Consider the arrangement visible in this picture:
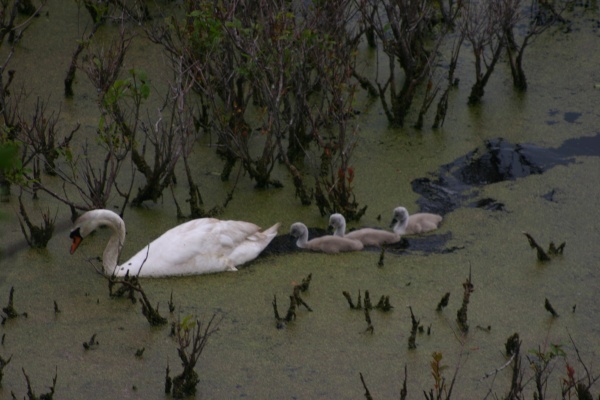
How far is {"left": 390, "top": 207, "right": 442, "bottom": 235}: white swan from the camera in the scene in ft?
18.7

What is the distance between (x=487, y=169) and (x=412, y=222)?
113 cm

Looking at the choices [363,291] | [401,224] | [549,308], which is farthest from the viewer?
[401,224]

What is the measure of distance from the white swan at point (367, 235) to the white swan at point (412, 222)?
0.06 meters

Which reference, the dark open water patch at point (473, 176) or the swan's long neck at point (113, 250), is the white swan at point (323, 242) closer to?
the dark open water patch at point (473, 176)

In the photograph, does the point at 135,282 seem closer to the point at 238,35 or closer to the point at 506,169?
the point at 238,35

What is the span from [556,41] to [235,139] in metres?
3.62

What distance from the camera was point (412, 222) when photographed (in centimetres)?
571

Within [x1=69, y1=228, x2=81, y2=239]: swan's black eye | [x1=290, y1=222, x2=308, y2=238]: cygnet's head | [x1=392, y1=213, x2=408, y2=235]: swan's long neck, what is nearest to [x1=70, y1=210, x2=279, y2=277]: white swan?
[x1=69, y1=228, x2=81, y2=239]: swan's black eye

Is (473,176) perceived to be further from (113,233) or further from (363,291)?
(113,233)

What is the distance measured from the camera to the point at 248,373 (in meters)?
4.42

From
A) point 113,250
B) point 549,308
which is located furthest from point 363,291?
point 113,250

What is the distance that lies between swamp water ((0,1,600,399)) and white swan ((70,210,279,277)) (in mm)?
76

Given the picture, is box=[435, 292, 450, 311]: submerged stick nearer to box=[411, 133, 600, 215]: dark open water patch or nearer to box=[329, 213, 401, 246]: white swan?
box=[329, 213, 401, 246]: white swan

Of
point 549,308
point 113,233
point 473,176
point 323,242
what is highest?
point 473,176
